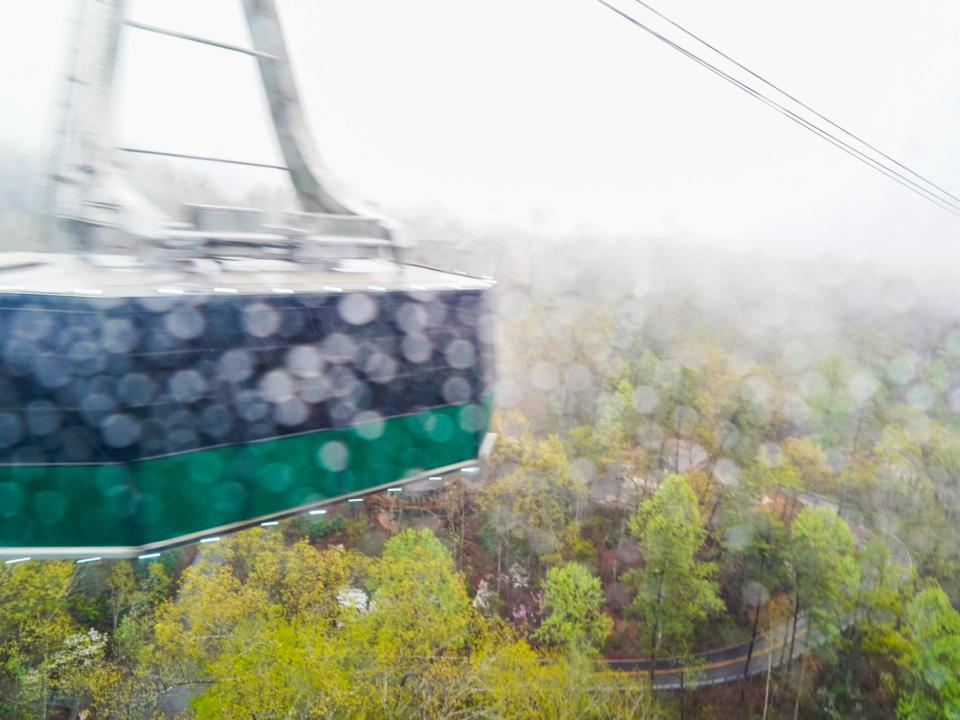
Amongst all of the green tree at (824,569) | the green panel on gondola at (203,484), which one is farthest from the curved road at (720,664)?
the green panel on gondola at (203,484)

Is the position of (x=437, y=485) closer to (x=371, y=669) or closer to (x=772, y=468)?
(x=371, y=669)

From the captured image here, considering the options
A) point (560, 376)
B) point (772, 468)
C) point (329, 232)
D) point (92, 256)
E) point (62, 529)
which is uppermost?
point (329, 232)

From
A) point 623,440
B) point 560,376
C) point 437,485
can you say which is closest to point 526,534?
point 437,485

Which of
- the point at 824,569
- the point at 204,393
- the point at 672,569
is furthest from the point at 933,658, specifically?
the point at 204,393

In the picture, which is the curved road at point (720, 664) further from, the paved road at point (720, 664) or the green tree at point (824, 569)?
the green tree at point (824, 569)

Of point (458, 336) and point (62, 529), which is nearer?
point (62, 529)

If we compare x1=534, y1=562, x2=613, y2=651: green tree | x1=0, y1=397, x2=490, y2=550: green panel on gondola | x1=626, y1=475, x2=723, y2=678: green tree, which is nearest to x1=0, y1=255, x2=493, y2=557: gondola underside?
x1=0, y1=397, x2=490, y2=550: green panel on gondola

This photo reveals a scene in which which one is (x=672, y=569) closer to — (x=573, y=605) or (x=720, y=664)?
(x=573, y=605)
